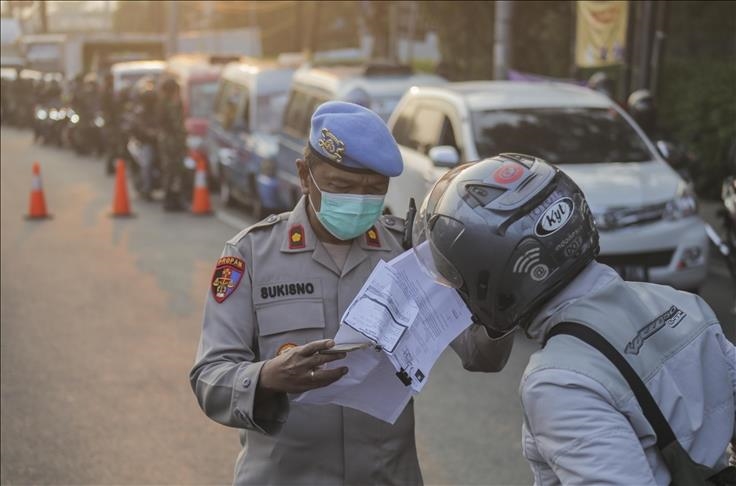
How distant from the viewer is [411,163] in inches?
349

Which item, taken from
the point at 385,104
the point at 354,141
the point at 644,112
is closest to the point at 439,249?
the point at 354,141

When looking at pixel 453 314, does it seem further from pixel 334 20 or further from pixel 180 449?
pixel 334 20

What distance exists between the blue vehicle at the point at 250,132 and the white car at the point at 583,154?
3.02m

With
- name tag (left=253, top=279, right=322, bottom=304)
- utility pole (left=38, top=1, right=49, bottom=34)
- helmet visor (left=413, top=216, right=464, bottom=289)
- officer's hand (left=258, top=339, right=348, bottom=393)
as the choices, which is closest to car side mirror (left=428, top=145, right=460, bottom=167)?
utility pole (left=38, top=1, right=49, bottom=34)

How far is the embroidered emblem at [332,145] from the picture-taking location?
8.63ft

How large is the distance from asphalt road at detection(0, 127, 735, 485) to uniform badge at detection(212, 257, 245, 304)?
269cm

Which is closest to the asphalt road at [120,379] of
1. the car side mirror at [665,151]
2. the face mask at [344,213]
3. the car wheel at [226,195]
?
the car side mirror at [665,151]

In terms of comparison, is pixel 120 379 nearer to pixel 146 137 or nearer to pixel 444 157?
pixel 444 157

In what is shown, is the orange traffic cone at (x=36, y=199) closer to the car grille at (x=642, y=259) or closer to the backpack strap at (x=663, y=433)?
the car grille at (x=642, y=259)

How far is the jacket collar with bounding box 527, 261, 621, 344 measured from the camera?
5.96 feet

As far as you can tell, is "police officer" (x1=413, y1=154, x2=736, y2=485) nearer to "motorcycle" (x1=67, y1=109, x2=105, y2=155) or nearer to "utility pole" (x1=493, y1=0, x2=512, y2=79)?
"motorcycle" (x1=67, y1=109, x2=105, y2=155)

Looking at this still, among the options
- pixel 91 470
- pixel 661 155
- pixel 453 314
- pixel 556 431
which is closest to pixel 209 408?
pixel 453 314

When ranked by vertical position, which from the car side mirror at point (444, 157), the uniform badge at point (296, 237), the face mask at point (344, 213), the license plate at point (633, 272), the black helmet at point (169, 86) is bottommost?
the license plate at point (633, 272)

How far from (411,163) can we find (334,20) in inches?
124
